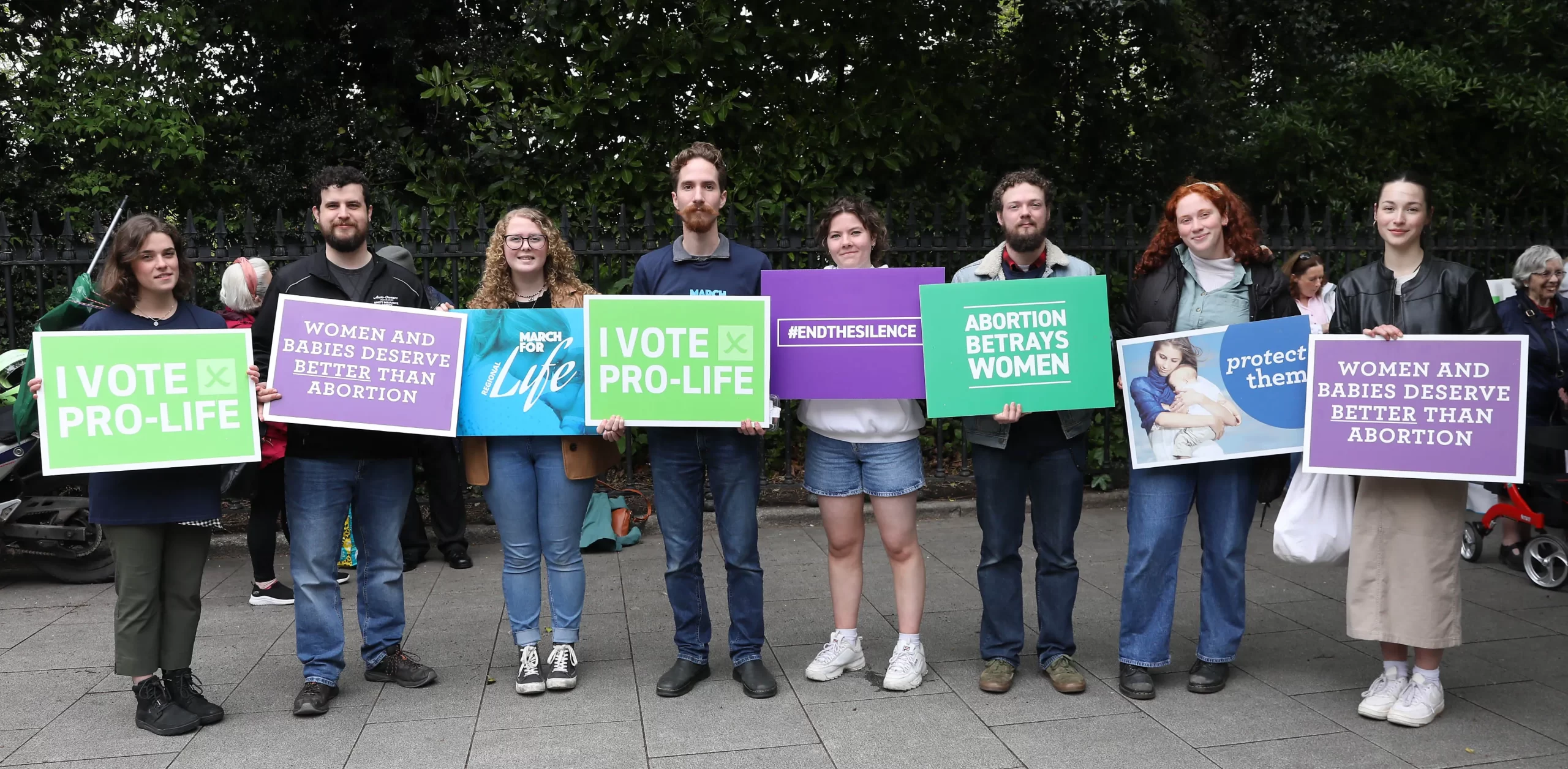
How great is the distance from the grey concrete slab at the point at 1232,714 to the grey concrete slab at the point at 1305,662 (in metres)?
0.13

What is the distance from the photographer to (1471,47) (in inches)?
402

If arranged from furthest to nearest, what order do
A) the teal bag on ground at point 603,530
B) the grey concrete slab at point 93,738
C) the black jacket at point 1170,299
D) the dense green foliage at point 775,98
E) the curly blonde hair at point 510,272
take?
1. the dense green foliage at point 775,98
2. the teal bag on ground at point 603,530
3. the curly blonde hair at point 510,272
4. the black jacket at point 1170,299
5. the grey concrete slab at point 93,738

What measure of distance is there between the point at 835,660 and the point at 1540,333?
454 centimetres

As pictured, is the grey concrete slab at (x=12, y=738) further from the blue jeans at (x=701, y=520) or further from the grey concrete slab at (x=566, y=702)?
the blue jeans at (x=701, y=520)

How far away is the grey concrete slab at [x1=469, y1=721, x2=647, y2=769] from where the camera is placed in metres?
3.73

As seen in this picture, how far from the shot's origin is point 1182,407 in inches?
165

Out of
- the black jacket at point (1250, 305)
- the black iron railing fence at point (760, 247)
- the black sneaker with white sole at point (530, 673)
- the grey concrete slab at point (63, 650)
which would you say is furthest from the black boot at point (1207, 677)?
the grey concrete slab at point (63, 650)

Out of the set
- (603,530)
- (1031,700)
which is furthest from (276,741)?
(603,530)

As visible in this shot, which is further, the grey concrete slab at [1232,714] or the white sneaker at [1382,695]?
the white sneaker at [1382,695]

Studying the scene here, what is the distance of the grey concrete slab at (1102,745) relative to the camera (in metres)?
3.69

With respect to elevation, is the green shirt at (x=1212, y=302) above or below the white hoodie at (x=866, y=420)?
above

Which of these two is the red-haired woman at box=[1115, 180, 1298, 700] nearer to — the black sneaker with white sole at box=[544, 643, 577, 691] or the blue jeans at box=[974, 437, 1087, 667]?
the blue jeans at box=[974, 437, 1087, 667]

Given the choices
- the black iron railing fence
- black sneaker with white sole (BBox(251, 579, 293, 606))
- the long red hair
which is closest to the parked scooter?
black sneaker with white sole (BBox(251, 579, 293, 606))

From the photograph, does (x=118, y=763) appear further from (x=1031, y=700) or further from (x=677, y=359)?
(x=1031, y=700)
